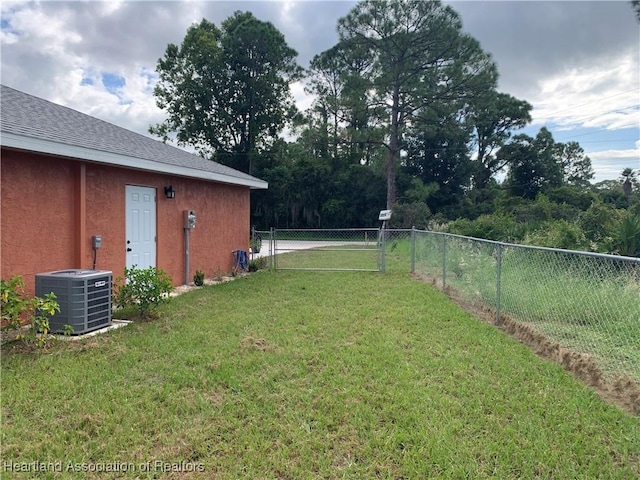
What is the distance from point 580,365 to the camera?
372 cm

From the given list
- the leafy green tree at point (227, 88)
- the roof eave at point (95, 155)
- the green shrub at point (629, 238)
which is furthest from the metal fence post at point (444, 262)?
the leafy green tree at point (227, 88)

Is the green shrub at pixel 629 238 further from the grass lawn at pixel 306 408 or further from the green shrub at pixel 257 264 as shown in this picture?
the green shrub at pixel 257 264

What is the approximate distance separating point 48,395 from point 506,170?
38.8 metres

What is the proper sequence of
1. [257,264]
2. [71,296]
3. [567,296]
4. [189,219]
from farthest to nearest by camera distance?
[257,264] < [189,219] < [71,296] < [567,296]

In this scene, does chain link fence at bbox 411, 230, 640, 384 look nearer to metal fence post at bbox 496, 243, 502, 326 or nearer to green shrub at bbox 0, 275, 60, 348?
metal fence post at bbox 496, 243, 502, 326

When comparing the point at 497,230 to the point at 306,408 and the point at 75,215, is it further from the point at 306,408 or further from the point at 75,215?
the point at 75,215

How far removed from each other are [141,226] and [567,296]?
646 centimetres

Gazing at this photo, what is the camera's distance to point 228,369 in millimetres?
3725

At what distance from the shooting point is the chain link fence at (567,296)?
11.4 feet

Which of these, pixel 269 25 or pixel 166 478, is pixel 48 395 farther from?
pixel 269 25

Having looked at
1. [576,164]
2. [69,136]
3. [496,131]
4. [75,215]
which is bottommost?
[75,215]

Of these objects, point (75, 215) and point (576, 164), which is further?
point (576, 164)

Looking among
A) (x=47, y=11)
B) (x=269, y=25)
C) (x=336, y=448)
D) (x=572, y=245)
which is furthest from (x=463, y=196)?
(x=336, y=448)

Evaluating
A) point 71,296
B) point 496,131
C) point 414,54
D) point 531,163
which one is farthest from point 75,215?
point 531,163
